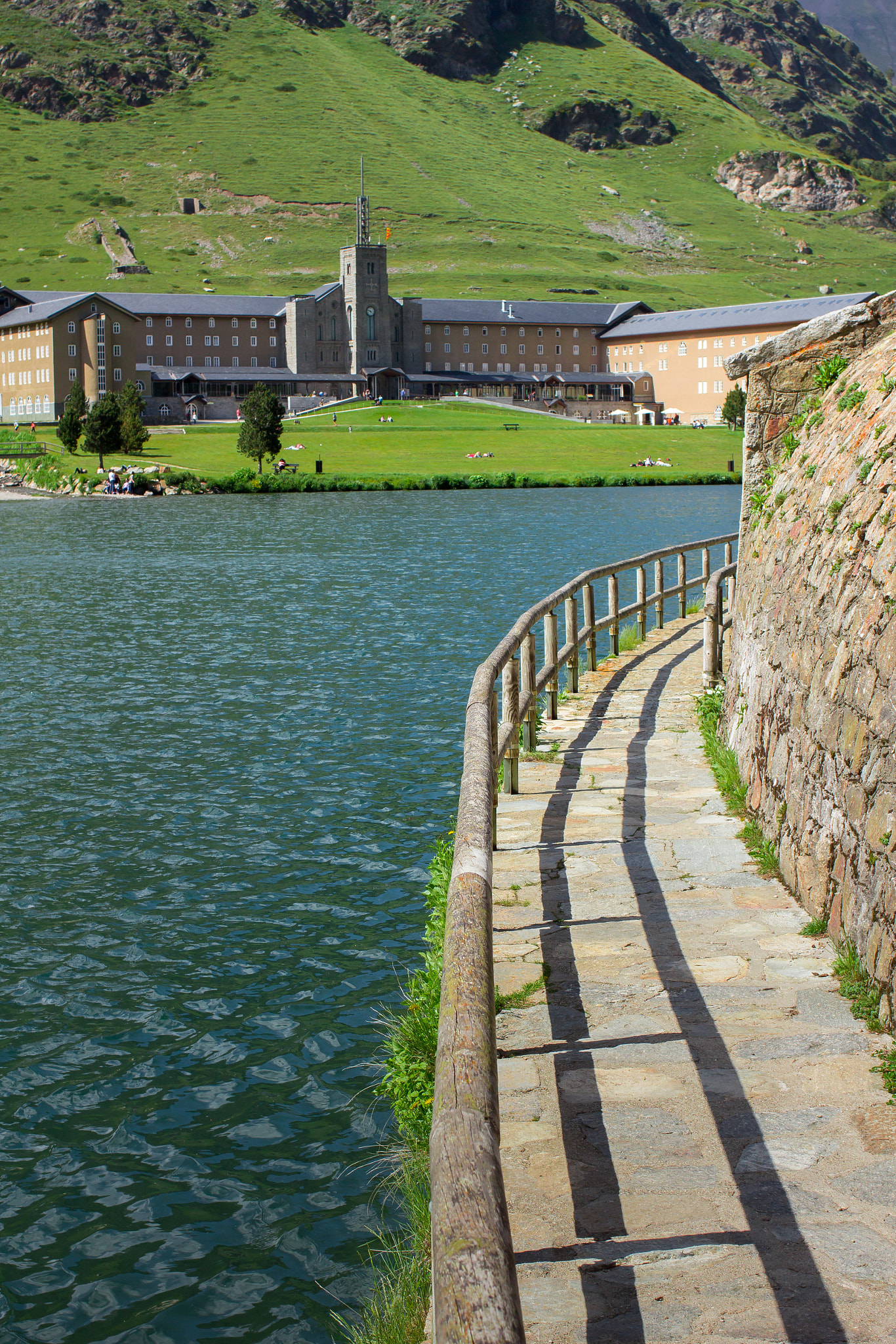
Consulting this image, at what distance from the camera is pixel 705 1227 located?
479cm

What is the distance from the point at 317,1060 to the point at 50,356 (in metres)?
128

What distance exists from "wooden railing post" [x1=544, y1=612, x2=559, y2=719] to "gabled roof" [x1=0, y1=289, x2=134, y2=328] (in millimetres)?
121714

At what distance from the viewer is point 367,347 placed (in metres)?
156

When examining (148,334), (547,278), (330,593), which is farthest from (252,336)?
(330,593)

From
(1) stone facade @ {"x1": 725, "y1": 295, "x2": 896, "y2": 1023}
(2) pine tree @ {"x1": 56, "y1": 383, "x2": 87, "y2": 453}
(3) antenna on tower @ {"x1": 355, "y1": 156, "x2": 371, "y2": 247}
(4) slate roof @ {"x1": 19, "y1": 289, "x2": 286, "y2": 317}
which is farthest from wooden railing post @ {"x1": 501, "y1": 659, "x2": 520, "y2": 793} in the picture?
(3) antenna on tower @ {"x1": 355, "y1": 156, "x2": 371, "y2": 247}

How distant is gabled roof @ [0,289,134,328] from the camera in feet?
410

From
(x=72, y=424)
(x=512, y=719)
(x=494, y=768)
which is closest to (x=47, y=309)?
(x=72, y=424)

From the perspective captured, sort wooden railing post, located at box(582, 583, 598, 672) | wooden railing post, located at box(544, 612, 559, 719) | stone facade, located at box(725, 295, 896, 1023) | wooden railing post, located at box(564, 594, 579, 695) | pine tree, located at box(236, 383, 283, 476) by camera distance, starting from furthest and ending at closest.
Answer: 1. pine tree, located at box(236, 383, 283, 476)
2. wooden railing post, located at box(582, 583, 598, 672)
3. wooden railing post, located at box(564, 594, 579, 695)
4. wooden railing post, located at box(544, 612, 559, 719)
5. stone facade, located at box(725, 295, 896, 1023)

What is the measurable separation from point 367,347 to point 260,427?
250 ft

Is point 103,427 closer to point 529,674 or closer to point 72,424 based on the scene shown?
point 72,424

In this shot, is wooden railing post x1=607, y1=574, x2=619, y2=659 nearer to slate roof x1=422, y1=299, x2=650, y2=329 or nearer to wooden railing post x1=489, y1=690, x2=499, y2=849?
wooden railing post x1=489, y1=690, x2=499, y2=849

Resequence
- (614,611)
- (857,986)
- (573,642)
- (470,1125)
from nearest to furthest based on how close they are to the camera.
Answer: (470,1125) → (857,986) → (573,642) → (614,611)

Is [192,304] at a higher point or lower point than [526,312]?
lower

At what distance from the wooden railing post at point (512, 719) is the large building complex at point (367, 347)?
12114cm
